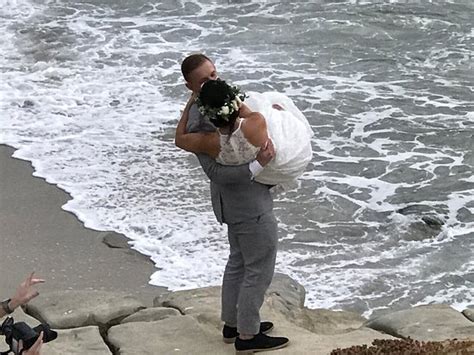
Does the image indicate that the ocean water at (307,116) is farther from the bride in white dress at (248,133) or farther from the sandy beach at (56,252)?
the bride in white dress at (248,133)

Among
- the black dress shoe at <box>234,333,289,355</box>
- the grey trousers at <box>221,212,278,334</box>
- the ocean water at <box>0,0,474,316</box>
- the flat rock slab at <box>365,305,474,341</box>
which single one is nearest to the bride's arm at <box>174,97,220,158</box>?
the grey trousers at <box>221,212,278,334</box>

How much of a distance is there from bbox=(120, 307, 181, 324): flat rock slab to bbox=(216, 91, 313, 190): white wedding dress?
4.18 feet

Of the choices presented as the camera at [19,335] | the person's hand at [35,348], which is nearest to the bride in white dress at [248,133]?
the camera at [19,335]

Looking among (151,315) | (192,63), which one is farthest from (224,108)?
(151,315)

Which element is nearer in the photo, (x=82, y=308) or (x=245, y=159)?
(x=245, y=159)

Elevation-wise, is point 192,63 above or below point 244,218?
above

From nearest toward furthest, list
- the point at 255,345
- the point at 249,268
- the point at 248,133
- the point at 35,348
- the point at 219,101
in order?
the point at 35,348
the point at 219,101
the point at 248,133
the point at 249,268
the point at 255,345

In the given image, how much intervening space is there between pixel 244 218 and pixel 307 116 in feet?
22.1

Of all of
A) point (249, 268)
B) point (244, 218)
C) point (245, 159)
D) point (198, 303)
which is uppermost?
point (245, 159)

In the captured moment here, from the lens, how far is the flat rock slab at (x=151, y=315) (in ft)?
17.3

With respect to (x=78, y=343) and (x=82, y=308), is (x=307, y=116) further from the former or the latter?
(x=78, y=343)

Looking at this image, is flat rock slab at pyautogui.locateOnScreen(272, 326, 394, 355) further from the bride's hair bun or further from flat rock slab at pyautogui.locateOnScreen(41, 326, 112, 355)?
the bride's hair bun

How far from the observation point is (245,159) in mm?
4242

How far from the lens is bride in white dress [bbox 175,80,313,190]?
4.08 m
